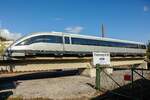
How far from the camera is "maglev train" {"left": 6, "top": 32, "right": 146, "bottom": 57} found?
23438mm

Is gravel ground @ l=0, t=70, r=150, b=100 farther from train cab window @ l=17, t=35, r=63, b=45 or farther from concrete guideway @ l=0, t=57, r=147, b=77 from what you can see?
train cab window @ l=17, t=35, r=63, b=45

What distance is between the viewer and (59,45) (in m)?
27.0

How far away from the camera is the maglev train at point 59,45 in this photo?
2344 cm

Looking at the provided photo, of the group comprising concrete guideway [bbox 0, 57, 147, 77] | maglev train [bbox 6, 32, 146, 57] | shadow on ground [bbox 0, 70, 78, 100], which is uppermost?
maglev train [bbox 6, 32, 146, 57]

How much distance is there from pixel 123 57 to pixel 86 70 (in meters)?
10.3

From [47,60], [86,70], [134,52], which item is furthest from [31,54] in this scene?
[134,52]

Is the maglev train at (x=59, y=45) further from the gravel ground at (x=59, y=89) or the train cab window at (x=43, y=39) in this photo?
the gravel ground at (x=59, y=89)

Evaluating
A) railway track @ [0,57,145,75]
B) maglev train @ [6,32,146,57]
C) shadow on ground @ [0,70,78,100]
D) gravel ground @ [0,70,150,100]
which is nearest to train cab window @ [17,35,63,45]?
maglev train @ [6,32,146,57]

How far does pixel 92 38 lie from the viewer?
108 feet

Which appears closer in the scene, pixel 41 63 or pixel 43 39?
pixel 43 39

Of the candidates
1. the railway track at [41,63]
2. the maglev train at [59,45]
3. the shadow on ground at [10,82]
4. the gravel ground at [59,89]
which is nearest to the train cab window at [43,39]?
the maglev train at [59,45]

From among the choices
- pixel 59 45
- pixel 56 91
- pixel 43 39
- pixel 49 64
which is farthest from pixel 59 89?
pixel 59 45

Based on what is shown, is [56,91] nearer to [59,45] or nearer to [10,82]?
[59,45]

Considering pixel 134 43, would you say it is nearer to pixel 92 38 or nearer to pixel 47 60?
pixel 92 38
